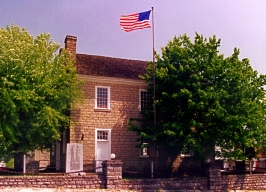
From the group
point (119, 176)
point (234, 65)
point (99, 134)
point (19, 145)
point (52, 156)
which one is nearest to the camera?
point (119, 176)

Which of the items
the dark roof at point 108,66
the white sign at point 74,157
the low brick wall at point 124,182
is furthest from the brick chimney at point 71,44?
the low brick wall at point 124,182

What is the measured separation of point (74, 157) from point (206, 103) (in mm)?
8619

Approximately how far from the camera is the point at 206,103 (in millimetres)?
23125

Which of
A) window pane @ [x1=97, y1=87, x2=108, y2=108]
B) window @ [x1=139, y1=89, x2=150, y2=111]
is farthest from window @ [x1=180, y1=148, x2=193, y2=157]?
window pane @ [x1=97, y1=87, x2=108, y2=108]

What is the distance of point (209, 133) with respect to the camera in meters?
23.4

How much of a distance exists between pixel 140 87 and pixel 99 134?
466 centimetres

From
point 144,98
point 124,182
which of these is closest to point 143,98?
point 144,98

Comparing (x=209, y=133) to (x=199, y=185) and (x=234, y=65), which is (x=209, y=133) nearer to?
(x=199, y=185)

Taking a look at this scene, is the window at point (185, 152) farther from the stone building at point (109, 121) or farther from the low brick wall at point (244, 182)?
the low brick wall at point (244, 182)

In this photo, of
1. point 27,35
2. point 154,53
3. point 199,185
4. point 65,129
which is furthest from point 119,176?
point 27,35

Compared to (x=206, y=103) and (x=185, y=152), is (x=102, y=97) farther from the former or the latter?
(x=206, y=103)

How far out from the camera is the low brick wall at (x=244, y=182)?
952 inches

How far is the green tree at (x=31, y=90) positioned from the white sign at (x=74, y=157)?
1175mm

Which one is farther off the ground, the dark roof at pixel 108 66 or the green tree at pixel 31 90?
the dark roof at pixel 108 66
